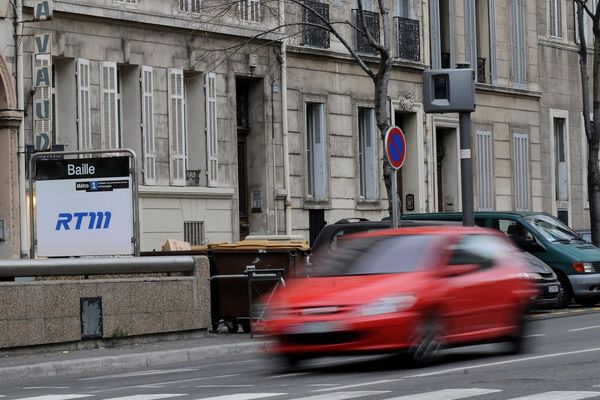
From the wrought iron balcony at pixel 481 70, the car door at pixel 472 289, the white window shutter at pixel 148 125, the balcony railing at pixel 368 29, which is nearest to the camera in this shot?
the car door at pixel 472 289

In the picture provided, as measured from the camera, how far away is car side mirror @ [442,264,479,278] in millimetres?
16478

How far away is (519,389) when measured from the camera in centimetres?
1331

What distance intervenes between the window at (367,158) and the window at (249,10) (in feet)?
16.0

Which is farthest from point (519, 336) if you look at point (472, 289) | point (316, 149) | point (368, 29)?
point (368, 29)

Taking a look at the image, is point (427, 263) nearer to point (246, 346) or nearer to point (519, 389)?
point (519, 389)

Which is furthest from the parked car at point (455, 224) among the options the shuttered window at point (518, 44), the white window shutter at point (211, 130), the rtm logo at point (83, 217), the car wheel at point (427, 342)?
the shuttered window at point (518, 44)

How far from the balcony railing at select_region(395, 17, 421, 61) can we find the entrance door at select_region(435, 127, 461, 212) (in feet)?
9.56

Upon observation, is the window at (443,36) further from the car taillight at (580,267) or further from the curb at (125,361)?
the curb at (125,361)

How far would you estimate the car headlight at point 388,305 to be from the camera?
51.2 feet

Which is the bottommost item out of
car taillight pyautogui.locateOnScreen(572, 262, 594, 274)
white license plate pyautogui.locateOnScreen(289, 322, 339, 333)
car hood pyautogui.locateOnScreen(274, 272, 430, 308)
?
white license plate pyautogui.locateOnScreen(289, 322, 339, 333)

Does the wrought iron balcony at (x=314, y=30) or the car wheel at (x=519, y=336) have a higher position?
the wrought iron balcony at (x=314, y=30)

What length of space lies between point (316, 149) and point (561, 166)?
1284 centimetres

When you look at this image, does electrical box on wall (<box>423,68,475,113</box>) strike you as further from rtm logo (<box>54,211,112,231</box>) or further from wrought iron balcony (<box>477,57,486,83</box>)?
wrought iron balcony (<box>477,57,486,83</box>)

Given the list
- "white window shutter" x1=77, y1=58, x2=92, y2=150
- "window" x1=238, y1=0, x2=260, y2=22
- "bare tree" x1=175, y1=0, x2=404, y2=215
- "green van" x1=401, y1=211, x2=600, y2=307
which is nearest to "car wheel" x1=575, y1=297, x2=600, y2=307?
"green van" x1=401, y1=211, x2=600, y2=307
